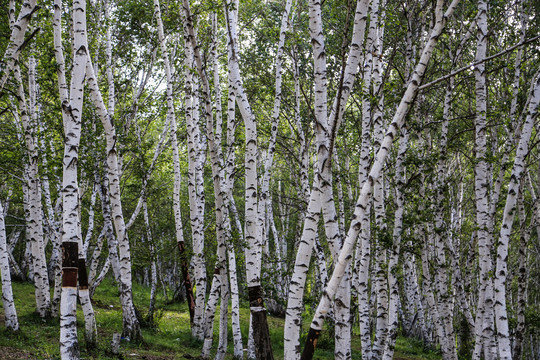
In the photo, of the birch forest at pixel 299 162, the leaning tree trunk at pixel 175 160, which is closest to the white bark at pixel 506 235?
the birch forest at pixel 299 162

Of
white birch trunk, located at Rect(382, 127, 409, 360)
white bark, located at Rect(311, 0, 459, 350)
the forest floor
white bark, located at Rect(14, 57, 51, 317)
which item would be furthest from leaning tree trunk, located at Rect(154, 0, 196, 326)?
white bark, located at Rect(311, 0, 459, 350)

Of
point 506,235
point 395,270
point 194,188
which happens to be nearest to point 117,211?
point 194,188

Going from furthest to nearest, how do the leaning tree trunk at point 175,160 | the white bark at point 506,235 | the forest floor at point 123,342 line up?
the leaning tree trunk at point 175,160 < the forest floor at point 123,342 < the white bark at point 506,235

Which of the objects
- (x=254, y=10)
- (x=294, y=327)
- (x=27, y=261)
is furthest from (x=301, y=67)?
(x=27, y=261)

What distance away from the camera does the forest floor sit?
10.2 metres

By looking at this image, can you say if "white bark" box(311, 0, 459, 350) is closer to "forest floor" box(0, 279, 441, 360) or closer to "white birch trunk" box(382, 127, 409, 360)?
"white birch trunk" box(382, 127, 409, 360)

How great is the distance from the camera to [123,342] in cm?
1217

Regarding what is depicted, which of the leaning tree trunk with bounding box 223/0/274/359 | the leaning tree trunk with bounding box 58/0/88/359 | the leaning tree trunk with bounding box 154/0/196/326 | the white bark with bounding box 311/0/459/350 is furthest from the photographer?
the leaning tree trunk with bounding box 154/0/196/326

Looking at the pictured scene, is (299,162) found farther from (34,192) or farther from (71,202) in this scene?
(71,202)

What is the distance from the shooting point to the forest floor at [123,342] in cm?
1023

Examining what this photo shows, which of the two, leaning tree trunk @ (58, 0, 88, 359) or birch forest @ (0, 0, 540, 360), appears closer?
birch forest @ (0, 0, 540, 360)

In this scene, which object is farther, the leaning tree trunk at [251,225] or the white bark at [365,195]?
the leaning tree trunk at [251,225]

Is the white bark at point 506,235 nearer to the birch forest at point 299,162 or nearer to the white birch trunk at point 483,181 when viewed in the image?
the birch forest at point 299,162

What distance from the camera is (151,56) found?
17984 millimetres
